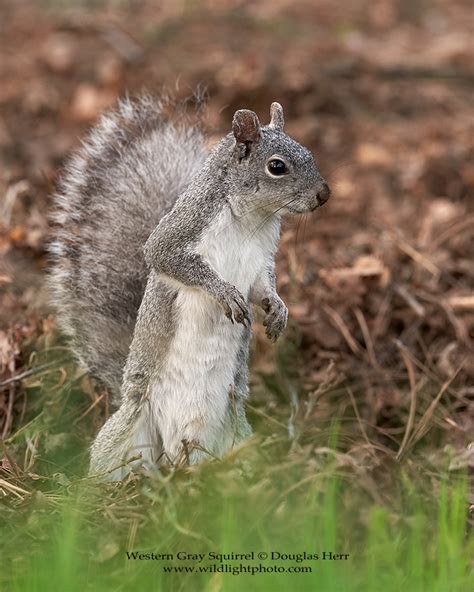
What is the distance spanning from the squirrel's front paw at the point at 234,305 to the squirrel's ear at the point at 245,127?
52 centimetres

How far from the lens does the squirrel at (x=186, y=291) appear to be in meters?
3.65

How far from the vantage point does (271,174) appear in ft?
12.0

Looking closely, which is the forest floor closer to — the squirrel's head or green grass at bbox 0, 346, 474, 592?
green grass at bbox 0, 346, 474, 592

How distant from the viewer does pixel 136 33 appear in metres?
9.01

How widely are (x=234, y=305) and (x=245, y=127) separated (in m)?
0.61

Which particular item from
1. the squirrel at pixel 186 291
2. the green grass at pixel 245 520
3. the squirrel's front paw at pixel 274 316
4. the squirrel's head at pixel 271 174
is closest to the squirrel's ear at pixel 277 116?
Answer: the squirrel at pixel 186 291

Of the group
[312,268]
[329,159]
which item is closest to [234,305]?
[312,268]

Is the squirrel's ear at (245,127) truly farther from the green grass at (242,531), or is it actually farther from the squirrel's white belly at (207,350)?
the green grass at (242,531)

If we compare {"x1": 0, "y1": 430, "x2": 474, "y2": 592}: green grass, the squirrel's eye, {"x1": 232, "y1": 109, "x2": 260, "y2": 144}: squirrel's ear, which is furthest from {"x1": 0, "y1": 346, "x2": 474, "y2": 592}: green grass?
{"x1": 232, "y1": 109, "x2": 260, "y2": 144}: squirrel's ear

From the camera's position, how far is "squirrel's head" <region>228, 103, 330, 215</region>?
3.64m

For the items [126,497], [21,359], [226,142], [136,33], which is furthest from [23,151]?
[126,497]

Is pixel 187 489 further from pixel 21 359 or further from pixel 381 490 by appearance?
pixel 21 359

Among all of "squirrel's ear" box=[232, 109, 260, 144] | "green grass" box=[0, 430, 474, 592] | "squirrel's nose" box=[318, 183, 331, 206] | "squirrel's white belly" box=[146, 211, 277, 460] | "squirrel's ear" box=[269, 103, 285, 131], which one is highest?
"squirrel's ear" box=[269, 103, 285, 131]

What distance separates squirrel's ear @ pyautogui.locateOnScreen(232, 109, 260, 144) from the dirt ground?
63 centimetres
